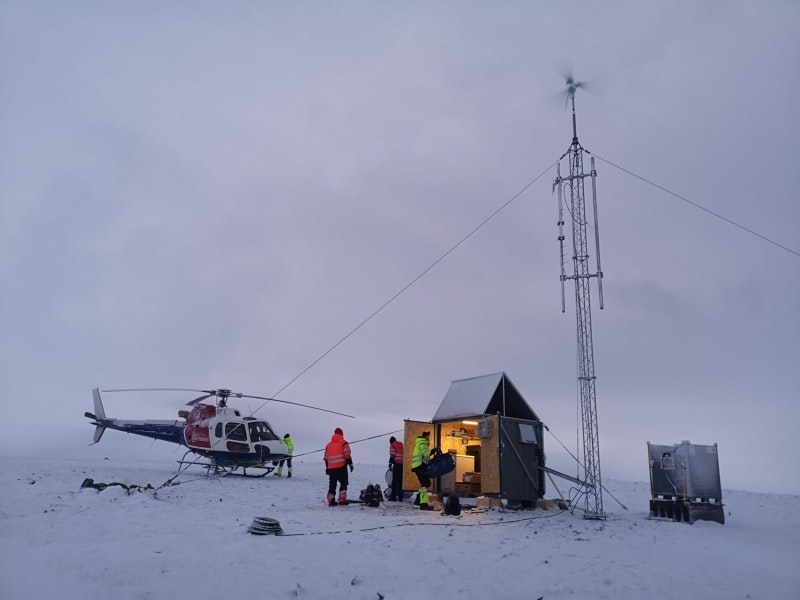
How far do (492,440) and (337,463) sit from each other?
4.45 metres

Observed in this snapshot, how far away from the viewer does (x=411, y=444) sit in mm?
17000

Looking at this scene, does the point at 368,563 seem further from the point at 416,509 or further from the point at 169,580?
the point at 416,509

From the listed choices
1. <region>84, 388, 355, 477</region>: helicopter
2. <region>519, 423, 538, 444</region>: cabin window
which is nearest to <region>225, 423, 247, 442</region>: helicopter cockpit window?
<region>84, 388, 355, 477</region>: helicopter

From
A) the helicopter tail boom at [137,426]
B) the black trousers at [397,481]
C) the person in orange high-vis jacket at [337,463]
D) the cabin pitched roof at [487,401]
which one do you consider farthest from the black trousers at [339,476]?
the helicopter tail boom at [137,426]

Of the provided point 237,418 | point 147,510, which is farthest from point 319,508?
point 237,418

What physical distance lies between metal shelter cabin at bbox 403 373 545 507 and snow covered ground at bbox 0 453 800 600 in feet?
8.47

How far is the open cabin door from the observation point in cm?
1688

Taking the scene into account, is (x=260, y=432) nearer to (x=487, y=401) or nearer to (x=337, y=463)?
(x=337, y=463)

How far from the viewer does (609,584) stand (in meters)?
6.87

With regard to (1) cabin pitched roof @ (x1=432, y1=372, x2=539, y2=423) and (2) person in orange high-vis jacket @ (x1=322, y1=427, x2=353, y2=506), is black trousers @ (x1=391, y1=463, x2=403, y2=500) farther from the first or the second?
(2) person in orange high-vis jacket @ (x1=322, y1=427, x2=353, y2=506)

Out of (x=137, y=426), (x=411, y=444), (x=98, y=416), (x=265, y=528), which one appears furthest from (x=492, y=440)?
(x=98, y=416)

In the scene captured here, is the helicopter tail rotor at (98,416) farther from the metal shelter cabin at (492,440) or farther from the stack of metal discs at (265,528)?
the stack of metal discs at (265,528)

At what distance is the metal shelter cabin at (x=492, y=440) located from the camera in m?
15.1

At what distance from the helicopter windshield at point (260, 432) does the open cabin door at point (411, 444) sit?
6941mm
